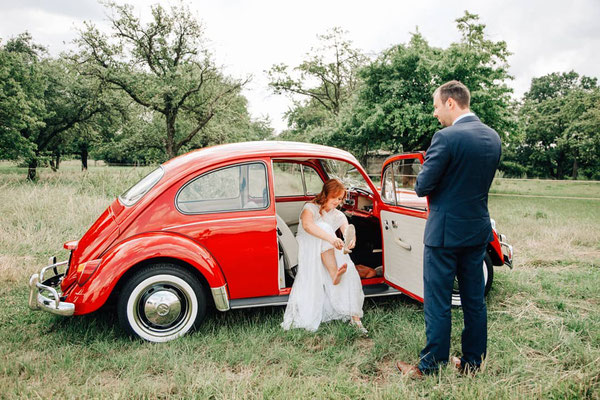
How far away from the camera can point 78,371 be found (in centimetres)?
299

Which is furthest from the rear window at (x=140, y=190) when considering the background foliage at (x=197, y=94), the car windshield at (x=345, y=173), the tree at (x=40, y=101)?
the tree at (x=40, y=101)

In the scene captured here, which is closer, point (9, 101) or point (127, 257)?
point (127, 257)

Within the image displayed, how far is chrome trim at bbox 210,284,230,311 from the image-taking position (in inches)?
141

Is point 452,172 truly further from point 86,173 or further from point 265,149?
point 86,173

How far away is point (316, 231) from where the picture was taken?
397cm

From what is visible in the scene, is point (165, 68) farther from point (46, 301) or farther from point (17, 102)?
point (46, 301)

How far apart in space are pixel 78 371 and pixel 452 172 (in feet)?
10.2

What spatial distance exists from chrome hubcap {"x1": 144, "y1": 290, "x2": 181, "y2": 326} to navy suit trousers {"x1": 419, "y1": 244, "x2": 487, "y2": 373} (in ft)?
7.01

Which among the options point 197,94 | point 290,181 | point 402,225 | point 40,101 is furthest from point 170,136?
point 402,225

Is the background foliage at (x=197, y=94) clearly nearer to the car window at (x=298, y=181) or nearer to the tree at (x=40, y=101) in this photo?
the tree at (x=40, y=101)

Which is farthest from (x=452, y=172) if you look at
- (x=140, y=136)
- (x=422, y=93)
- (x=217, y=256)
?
(x=140, y=136)

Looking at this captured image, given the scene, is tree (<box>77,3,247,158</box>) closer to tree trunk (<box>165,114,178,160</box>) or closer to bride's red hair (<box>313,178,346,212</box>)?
tree trunk (<box>165,114,178,160</box>)

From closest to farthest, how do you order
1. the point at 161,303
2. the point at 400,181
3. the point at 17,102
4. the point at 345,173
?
1. the point at 161,303
2. the point at 400,181
3. the point at 345,173
4. the point at 17,102

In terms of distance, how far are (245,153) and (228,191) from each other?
1.38 ft
